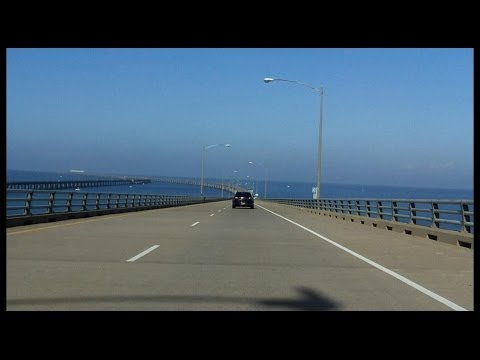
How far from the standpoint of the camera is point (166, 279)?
10.7m

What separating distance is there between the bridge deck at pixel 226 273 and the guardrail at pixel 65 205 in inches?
144

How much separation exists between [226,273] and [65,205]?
58.8ft

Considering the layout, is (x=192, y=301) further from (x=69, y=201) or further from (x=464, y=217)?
(x=69, y=201)

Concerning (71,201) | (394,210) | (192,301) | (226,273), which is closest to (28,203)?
(71,201)

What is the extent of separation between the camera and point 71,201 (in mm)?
28594

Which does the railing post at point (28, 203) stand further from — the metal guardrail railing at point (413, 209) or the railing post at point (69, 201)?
the metal guardrail railing at point (413, 209)

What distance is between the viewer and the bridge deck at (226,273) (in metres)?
8.70

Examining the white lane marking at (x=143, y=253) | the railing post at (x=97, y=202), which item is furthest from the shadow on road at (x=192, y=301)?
the railing post at (x=97, y=202)

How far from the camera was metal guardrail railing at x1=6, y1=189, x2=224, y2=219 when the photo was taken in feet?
76.3

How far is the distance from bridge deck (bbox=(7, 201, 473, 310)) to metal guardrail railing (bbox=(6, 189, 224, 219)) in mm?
3920

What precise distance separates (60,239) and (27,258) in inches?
185
